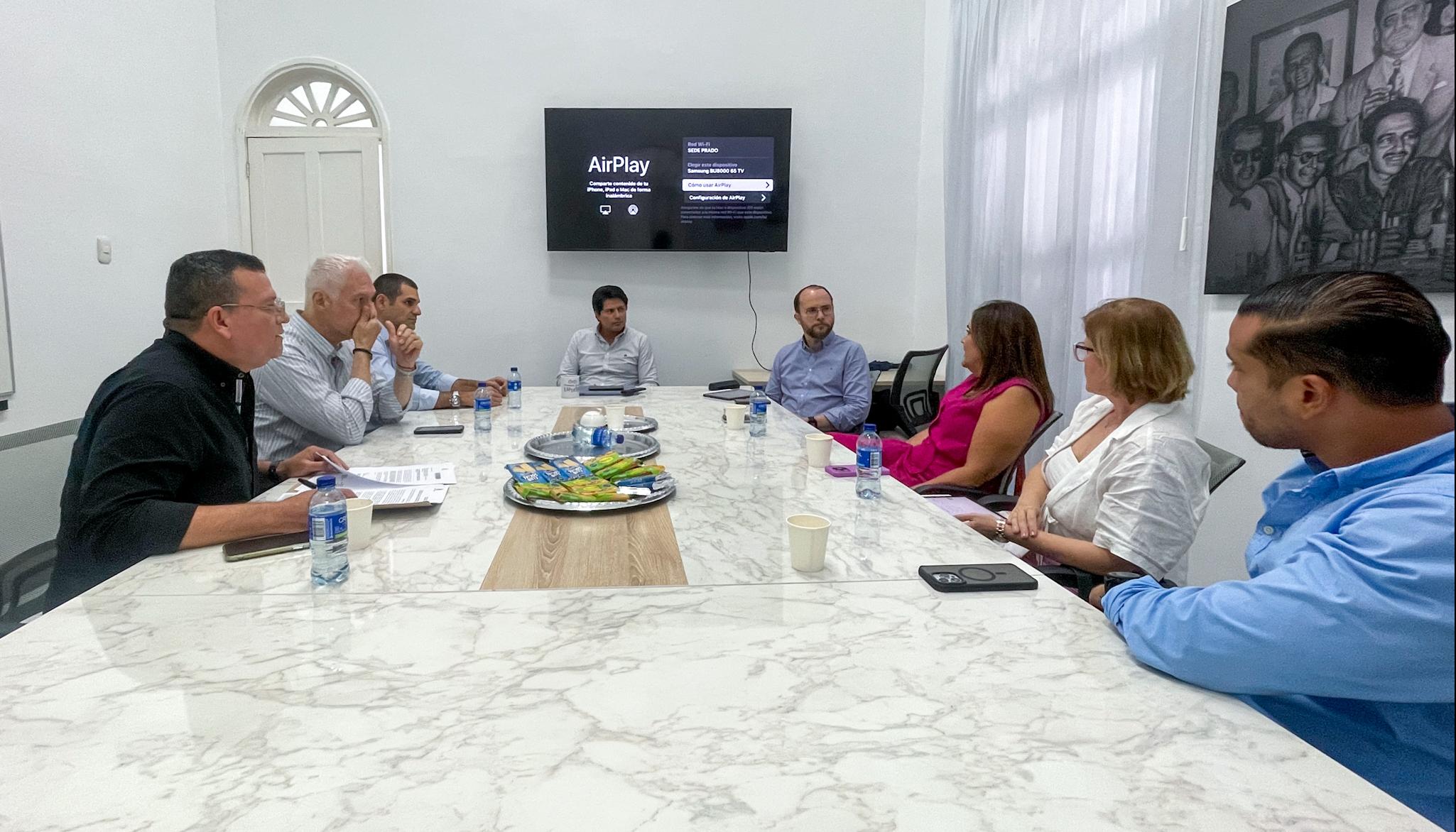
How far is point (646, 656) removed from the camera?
3.39 ft

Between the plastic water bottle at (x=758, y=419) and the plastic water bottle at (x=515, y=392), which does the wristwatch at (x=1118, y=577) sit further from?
the plastic water bottle at (x=515, y=392)

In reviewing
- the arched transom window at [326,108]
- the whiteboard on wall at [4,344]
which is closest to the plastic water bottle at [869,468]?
the whiteboard on wall at [4,344]

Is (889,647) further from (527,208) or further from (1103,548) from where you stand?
(527,208)

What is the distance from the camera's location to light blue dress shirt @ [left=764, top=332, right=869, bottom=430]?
172 inches

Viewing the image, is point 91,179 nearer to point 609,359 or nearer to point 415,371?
point 415,371

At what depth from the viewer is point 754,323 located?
5.35 meters

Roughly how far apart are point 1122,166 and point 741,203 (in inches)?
94.7

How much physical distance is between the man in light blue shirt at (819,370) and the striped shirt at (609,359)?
2.82 feet

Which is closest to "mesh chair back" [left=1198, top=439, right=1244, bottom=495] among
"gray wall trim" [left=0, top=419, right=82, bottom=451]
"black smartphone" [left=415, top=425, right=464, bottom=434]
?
"black smartphone" [left=415, top=425, right=464, bottom=434]

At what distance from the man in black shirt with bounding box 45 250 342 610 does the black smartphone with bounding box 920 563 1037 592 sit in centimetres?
109

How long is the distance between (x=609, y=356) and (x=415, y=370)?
1.38 m

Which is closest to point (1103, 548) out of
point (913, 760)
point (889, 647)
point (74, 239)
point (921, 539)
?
point (921, 539)

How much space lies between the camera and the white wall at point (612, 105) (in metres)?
4.96

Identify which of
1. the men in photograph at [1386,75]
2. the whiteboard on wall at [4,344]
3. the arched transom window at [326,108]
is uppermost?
the arched transom window at [326,108]
